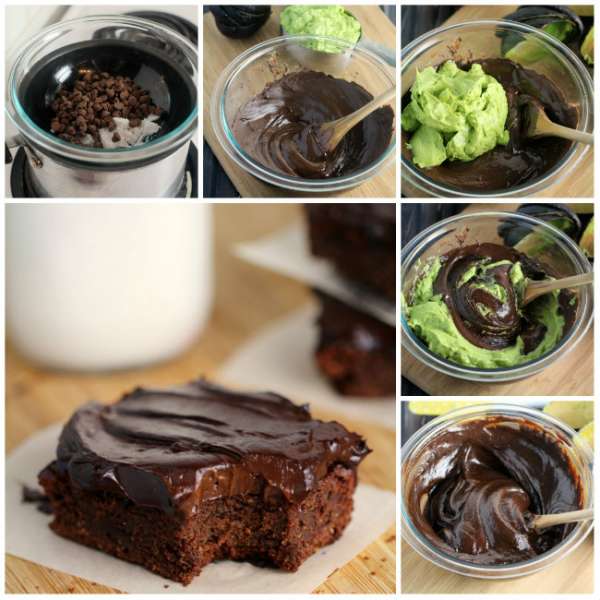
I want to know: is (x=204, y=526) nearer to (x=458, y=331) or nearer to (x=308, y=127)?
(x=458, y=331)

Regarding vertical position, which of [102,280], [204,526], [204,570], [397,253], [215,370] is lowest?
[215,370]

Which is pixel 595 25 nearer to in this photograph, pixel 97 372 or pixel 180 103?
pixel 180 103

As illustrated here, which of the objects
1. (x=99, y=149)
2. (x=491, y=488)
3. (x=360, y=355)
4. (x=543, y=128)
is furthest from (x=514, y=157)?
(x=360, y=355)

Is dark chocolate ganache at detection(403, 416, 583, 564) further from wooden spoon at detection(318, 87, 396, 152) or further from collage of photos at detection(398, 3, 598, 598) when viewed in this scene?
wooden spoon at detection(318, 87, 396, 152)

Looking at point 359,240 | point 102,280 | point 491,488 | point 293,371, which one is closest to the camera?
point 491,488

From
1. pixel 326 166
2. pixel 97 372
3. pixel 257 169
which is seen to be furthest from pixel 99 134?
pixel 97 372

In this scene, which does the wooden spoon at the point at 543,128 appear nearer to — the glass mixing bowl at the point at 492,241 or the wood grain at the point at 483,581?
the glass mixing bowl at the point at 492,241

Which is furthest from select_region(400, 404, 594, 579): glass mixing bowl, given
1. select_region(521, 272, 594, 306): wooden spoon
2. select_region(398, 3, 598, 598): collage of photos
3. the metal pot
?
the metal pot
